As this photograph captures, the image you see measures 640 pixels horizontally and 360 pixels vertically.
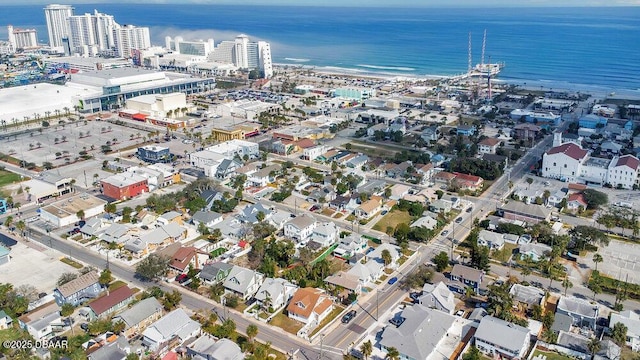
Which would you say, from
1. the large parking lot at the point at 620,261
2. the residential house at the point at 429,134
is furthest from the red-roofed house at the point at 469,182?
the residential house at the point at 429,134

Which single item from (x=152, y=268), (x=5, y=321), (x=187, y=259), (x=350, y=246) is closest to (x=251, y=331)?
(x=152, y=268)

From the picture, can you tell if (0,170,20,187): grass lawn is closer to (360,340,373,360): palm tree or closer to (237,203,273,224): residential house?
(237,203,273,224): residential house

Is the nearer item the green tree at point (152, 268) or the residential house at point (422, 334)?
the residential house at point (422, 334)

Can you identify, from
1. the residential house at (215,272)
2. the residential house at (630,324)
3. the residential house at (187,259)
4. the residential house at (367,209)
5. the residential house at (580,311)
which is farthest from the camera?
the residential house at (367,209)

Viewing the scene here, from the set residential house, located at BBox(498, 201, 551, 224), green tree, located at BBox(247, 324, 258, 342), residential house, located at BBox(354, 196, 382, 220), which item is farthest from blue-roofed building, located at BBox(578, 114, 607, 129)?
green tree, located at BBox(247, 324, 258, 342)

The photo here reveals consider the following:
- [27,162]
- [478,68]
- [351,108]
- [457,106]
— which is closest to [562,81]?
[478,68]

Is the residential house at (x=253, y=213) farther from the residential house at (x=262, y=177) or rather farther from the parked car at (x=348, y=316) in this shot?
the parked car at (x=348, y=316)

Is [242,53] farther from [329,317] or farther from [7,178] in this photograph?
[329,317]
